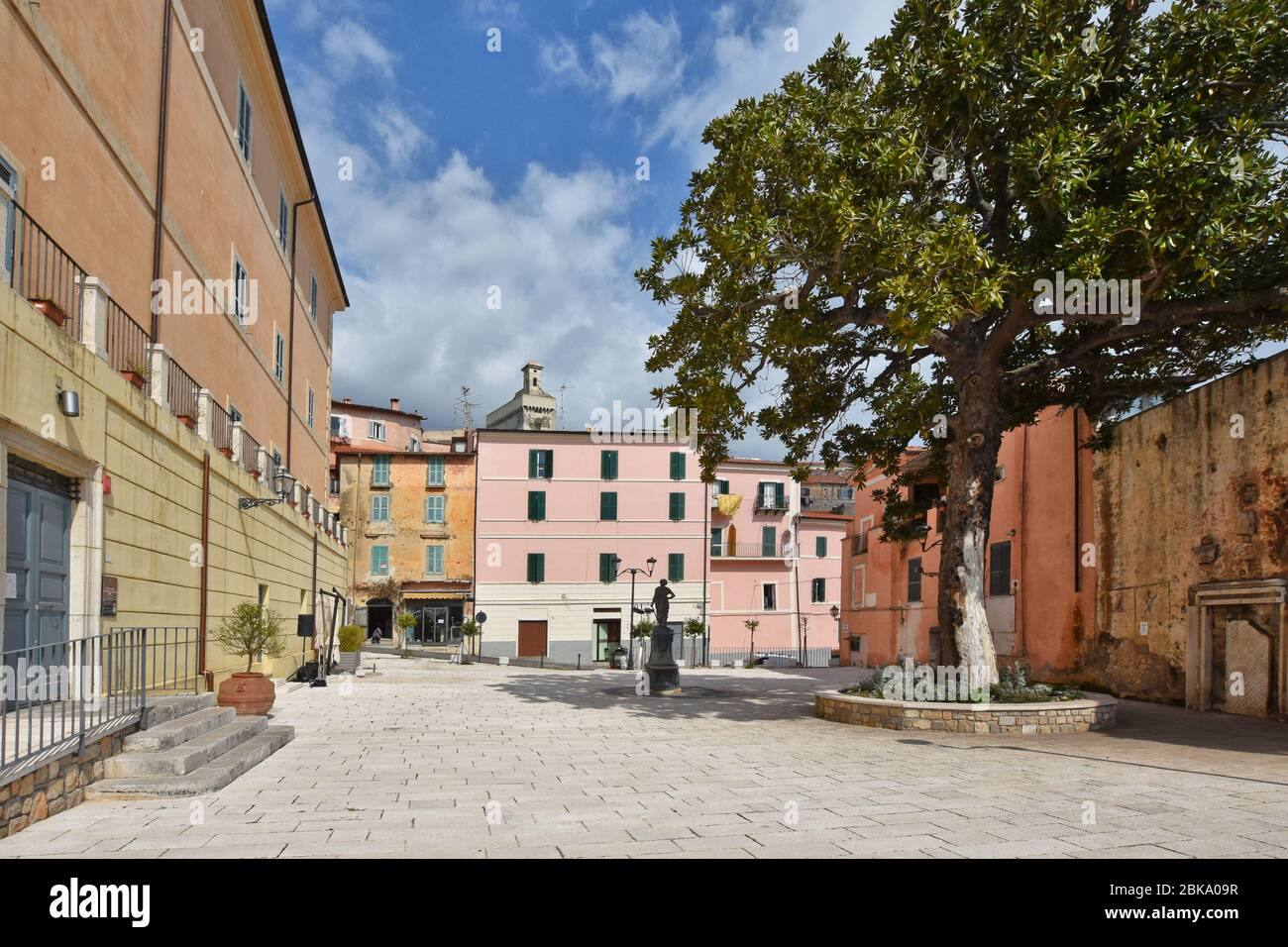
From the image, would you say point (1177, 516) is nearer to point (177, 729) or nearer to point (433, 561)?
point (177, 729)

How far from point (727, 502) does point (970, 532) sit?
31.8 m

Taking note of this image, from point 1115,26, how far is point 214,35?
14609 mm

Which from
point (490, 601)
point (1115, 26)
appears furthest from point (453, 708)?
point (490, 601)

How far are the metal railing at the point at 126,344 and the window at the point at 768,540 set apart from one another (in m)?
37.0

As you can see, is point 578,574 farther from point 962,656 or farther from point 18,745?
point 18,745

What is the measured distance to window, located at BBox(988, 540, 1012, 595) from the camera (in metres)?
23.5

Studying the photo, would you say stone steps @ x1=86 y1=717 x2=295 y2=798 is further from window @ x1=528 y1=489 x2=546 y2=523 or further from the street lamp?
window @ x1=528 y1=489 x2=546 y2=523

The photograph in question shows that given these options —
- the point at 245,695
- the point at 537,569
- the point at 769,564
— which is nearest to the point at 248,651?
the point at 245,695

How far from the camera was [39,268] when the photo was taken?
8.83m

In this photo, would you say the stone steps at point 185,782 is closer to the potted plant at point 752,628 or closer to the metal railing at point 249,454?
the metal railing at point 249,454

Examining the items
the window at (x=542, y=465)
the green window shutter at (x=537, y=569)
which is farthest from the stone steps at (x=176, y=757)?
the window at (x=542, y=465)

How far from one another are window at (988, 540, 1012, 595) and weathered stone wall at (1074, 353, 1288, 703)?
12.7 ft

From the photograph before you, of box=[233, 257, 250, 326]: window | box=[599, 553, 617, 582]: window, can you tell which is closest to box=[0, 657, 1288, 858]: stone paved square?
box=[233, 257, 250, 326]: window

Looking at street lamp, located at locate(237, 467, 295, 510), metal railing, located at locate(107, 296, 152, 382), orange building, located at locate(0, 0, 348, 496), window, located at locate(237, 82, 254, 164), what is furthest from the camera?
window, located at locate(237, 82, 254, 164)
